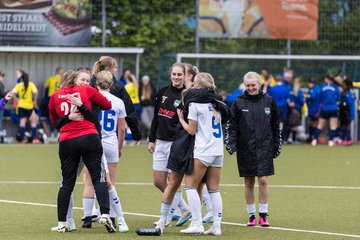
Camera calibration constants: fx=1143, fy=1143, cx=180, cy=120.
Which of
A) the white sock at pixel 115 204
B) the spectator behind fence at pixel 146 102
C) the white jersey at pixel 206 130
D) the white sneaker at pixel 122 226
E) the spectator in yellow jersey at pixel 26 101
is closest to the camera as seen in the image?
the white jersey at pixel 206 130

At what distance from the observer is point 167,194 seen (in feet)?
41.2

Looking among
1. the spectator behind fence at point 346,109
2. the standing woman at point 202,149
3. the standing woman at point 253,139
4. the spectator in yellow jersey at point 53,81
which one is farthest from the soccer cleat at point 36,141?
the standing woman at point 202,149

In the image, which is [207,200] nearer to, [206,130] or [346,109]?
[206,130]

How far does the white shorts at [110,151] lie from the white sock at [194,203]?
1088mm

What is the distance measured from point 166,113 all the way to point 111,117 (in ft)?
2.31

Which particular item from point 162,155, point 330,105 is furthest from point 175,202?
point 330,105

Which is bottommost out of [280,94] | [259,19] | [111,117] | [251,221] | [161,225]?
[251,221]

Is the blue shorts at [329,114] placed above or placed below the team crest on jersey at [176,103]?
below

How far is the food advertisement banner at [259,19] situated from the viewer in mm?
33094

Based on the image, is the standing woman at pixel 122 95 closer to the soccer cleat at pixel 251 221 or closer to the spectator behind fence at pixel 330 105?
the soccer cleat at pixel 251 221

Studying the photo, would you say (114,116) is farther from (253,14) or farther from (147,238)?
(253,14)

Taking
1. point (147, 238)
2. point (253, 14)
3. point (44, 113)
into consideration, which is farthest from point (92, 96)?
point (253, 14)

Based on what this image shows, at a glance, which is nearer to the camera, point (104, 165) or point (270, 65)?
point (104, 165)

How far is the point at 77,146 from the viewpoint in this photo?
1232cm
